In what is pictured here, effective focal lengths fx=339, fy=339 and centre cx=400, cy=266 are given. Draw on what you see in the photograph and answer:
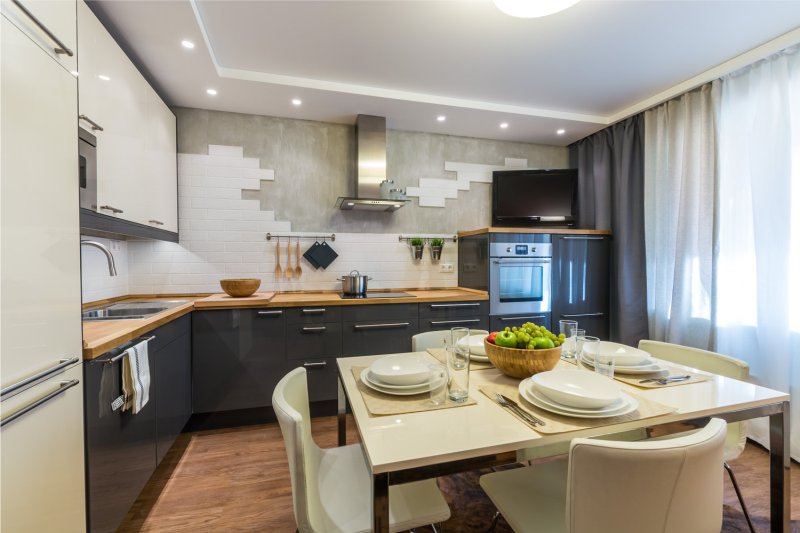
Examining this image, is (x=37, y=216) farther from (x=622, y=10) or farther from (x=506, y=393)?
(x=622, y=10)

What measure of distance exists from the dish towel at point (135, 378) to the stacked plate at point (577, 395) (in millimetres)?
1573

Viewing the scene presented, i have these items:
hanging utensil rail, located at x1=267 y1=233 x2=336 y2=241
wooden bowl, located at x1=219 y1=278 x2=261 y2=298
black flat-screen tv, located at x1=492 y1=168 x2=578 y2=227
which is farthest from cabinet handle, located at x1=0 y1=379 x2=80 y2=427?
black flat-screen tv, located at x1=492 y1=168 x2=578 y2=227

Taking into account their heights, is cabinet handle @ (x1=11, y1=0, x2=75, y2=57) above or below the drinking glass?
above

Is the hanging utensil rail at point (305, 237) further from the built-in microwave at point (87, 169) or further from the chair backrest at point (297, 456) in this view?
the chair backrest at point (297, 456)

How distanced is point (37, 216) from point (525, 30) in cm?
244

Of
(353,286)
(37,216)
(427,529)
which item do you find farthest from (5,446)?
(353,286)

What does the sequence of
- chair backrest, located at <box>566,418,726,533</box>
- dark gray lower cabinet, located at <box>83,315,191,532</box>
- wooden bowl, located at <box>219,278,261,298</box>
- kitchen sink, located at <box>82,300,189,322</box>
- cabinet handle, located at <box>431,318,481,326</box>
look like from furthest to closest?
cabinet handle, located at <box>431,318,481,326</box>, wooden bowl, located at <box>219,278,261,298</box>, kitchen sink, located at <box>82,300,189,322</box>, dark gray lower cabinet, located at <box>83,315,191,532</box>, chair backrest, located at <box>566,418,726,533</box>

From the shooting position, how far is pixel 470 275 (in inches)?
130

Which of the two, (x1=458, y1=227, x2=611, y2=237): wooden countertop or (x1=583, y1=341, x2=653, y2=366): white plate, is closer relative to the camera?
(x1=583, y1=341, x2=653, y2=366): white plate

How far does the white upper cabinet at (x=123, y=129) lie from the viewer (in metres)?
1.61

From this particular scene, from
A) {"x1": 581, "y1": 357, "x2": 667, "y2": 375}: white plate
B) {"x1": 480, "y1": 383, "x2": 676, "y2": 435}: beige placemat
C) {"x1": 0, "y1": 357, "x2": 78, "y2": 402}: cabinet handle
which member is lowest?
{"x1": 480, "y1": 383, "x2": 676, "y2": 435}: beige placemat

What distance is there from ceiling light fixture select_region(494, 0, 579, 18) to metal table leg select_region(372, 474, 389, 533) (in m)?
1.76

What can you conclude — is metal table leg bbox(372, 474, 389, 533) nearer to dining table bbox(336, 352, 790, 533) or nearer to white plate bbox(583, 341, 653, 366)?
dining table bbox(336, 352, 790, 533)

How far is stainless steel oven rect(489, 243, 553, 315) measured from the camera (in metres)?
2.99
